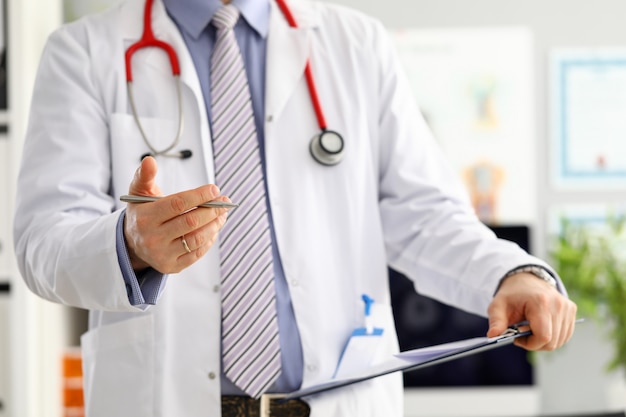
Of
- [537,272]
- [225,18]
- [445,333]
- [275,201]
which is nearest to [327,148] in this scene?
[275,201]

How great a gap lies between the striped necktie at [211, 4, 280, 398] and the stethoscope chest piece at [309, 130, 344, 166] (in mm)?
Result: 91

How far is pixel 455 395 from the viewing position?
2.94m

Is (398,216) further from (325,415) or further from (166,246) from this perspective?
(166,246)

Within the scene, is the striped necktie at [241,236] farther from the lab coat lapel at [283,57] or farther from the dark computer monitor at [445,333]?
the dark computer monitor at [445,333]

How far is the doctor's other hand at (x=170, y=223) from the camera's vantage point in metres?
0.83

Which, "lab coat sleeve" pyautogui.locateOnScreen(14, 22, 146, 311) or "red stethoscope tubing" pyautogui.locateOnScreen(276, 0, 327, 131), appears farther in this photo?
"red stethoscope tubing" pyautogui.locateOnScreen(276, 0, 327, 131)

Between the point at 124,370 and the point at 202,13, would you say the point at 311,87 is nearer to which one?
the point at 202,13

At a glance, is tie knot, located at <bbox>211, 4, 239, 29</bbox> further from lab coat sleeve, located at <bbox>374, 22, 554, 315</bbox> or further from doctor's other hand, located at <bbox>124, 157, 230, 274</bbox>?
doctor's other hand, located at <bbox>124, 157, 230, 274</bbox>

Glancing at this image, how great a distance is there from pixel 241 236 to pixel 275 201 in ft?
0.25

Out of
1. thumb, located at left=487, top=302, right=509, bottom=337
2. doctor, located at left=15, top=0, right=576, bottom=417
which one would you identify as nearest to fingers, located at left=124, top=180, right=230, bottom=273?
doctor, located at left=15, top=0, right=576, bottom=417

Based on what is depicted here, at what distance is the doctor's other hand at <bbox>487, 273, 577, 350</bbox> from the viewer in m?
1.03

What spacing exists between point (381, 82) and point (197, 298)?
474 millimetres

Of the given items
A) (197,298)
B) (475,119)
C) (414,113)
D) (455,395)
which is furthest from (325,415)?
(475,119)

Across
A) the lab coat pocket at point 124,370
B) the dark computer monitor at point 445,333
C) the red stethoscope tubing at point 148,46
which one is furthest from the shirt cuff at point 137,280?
the dark computer monitor at point 445,333
